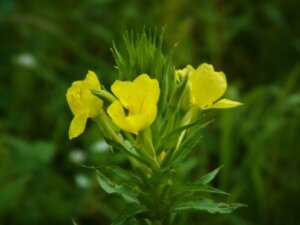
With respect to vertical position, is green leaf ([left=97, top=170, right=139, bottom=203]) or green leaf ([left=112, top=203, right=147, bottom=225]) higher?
green leaf ([left=97, top=170, right=139, bottom=203])

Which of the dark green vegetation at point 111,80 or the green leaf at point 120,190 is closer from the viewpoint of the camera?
the green leaf at point 120,190

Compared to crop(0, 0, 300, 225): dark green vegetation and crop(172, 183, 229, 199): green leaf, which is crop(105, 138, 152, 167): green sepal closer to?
crop(172, 183, 229, 199): green leaf

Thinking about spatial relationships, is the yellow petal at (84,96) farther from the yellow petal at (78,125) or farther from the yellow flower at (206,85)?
the yellow flower at (206,85)

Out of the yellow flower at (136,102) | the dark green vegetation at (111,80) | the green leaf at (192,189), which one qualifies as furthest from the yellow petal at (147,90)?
the dark green vegetation at (111,80)

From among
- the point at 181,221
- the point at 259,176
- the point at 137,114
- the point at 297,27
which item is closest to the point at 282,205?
the point at 259,176

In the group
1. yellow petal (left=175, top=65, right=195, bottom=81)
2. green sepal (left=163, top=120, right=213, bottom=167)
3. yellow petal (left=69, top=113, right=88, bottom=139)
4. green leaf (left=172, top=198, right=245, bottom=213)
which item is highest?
yellow petal (left=175, top=65, right=195, bottom=81)

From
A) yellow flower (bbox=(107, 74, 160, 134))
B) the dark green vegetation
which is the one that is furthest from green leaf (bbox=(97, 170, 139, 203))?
the dark green vegetation

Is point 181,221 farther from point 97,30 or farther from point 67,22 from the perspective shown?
point 67,22
